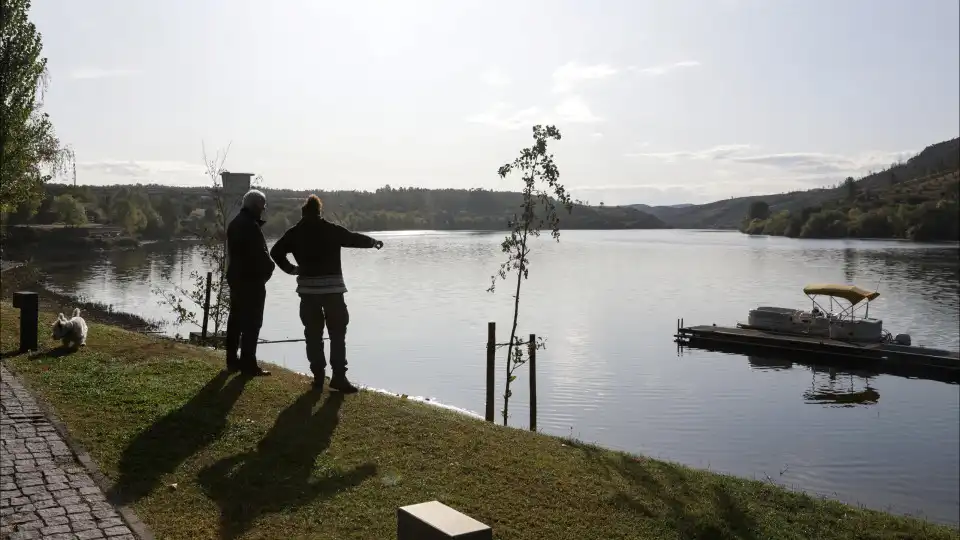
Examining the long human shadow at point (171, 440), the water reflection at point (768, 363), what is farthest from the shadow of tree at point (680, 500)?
the water reflection at point (768, 363)

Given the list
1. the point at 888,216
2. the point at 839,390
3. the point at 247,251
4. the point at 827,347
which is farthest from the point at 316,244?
the point at 888,216

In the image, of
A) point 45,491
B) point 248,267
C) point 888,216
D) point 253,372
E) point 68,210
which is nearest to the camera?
point 45,491

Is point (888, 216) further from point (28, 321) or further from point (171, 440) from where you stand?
point (171, 440)

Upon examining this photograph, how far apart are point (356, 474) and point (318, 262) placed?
324 cm

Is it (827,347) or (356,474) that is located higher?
(356,474)

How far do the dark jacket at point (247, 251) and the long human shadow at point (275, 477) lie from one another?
2250 mm

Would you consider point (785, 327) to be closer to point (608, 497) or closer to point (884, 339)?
point (884, 339)

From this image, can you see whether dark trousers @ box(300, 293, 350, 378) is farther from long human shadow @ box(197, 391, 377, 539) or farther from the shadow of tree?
the shadow of tree

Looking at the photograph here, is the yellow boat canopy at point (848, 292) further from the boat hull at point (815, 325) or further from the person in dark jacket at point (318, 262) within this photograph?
the person in dark jacket at point (318, 262)

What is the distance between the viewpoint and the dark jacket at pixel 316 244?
9.45m

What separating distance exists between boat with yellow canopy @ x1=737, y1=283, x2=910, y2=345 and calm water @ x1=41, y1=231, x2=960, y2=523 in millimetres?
2612

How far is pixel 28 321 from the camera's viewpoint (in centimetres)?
1237

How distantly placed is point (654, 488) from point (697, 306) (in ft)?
142

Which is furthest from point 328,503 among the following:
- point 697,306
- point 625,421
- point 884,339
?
point 697,306
